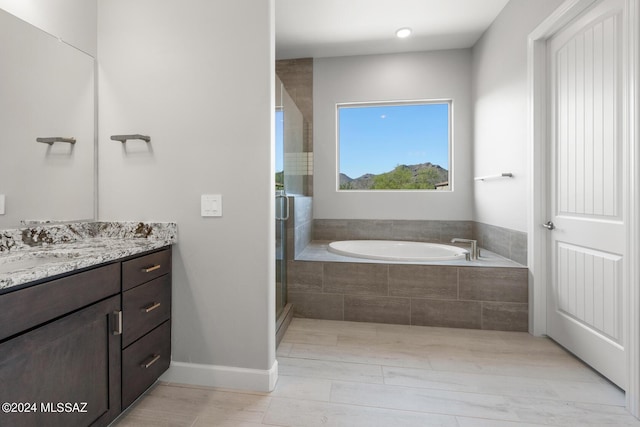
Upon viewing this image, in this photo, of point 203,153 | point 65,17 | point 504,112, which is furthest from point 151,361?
point 504,112

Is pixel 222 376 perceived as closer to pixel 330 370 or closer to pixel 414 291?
pixel 330 370

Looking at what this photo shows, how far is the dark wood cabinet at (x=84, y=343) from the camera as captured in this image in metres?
0.91

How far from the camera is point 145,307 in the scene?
1477 mm

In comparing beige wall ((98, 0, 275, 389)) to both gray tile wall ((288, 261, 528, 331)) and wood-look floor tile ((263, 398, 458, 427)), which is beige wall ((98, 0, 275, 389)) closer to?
wood-look floor tile ((263, 398, 458, 427))

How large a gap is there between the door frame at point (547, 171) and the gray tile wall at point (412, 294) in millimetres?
133

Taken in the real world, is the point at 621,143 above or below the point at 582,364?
above

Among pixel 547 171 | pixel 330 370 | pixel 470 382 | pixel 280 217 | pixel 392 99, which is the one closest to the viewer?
pixel 470 382

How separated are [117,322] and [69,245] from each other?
536 mm

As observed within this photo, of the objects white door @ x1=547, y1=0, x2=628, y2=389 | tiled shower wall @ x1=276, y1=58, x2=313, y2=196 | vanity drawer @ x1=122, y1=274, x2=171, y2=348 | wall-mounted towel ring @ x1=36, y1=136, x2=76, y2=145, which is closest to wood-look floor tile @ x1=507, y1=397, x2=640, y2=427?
white door @ x1=547, y1=0, x2=628, y2=389

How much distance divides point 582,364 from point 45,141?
337 centimetres

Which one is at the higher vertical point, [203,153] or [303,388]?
[203,153]

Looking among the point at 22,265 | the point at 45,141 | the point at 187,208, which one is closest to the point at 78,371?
the point at 22,265

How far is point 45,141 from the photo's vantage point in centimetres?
153

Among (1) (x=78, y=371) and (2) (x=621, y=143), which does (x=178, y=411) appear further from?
(2) (x=621, y=143)
